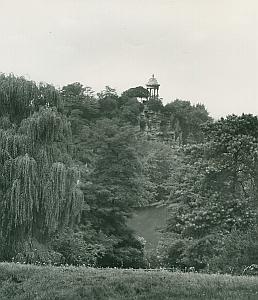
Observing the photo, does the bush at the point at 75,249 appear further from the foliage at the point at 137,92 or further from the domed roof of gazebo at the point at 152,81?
the domed roof of gazebo at the point at 152,81

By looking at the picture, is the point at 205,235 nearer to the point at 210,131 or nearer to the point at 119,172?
the point at 210,131

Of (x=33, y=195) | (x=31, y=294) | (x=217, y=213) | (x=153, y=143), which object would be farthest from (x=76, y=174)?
(x=153, y=143)

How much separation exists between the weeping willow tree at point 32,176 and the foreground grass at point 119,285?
8129 mm

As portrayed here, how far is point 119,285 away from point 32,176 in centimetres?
1105

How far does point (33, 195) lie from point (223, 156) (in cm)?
1048

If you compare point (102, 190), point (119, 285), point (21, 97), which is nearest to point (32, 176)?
point (21, 97)

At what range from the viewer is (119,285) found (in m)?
15.6

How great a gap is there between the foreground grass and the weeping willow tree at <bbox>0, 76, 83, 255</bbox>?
813 cm

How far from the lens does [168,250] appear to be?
107ft

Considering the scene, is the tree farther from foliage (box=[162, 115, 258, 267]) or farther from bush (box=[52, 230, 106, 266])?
foliage (box=[162, 115, 258, 267])

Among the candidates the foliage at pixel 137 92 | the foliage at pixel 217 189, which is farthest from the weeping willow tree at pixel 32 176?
the foliage at pixel 137 92

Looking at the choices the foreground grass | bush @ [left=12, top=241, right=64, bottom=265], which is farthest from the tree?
the foreground grass

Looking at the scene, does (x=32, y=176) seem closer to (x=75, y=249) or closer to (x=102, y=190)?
(x=75, y=249)

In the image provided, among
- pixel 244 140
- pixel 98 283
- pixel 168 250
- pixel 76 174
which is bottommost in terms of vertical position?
pixel 168 250
